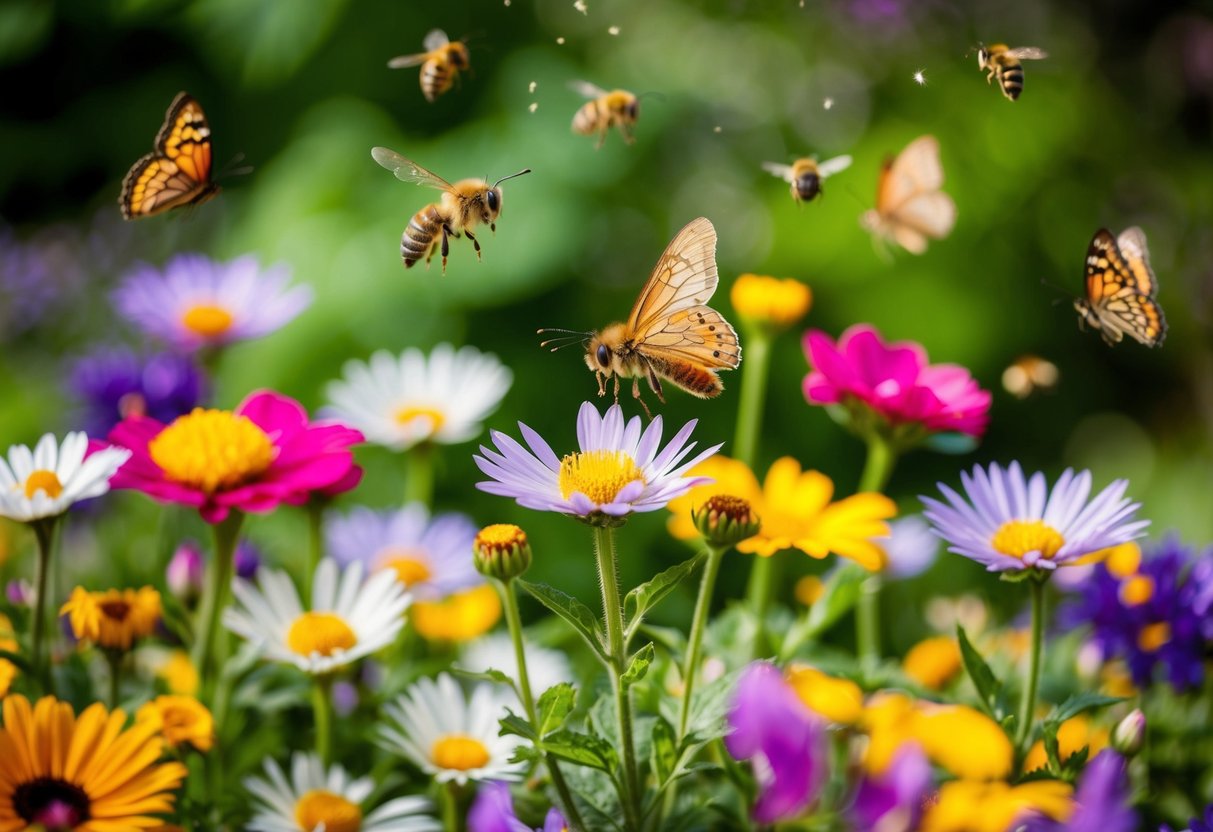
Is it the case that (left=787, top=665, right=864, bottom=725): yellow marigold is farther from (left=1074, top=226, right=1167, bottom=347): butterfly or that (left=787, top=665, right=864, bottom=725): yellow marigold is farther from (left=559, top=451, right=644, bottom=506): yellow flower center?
(left=1074, top=226, right=1167, bottom=347): butterfly

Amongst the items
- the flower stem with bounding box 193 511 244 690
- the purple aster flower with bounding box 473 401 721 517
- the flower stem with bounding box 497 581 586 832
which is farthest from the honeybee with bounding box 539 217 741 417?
the flower stem with bounding box 193 511 244 690

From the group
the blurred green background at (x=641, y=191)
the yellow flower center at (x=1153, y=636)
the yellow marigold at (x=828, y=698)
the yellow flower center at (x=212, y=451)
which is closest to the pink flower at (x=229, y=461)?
the yellow flower center at (x=212, y=451)

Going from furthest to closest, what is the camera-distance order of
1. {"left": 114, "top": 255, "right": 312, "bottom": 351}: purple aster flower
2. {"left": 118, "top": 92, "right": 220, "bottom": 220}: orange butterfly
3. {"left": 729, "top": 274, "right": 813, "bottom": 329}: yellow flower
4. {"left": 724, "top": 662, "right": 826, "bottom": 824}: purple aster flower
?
{"left": 114, "top": 255, "right": 312, "bottom": 351}: purple aster flower, {"left": 729, "top": 274, "right": 813, "bottom": 329}: yellow flower, {"left": 118, "top": 92, "right": 220, "bottom": 220}: orange butterfly, {"left": 724, "top": 662, "right": 826, "bottom": 824}: purple aster flower

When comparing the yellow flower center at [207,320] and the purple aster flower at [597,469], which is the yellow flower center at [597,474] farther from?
the yellow flower center at [207,320]

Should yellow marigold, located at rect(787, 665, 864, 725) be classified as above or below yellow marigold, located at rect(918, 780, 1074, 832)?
below

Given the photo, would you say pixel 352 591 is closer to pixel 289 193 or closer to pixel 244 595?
pixel 244 595

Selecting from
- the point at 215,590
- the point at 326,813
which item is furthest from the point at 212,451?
the point at 326,813
